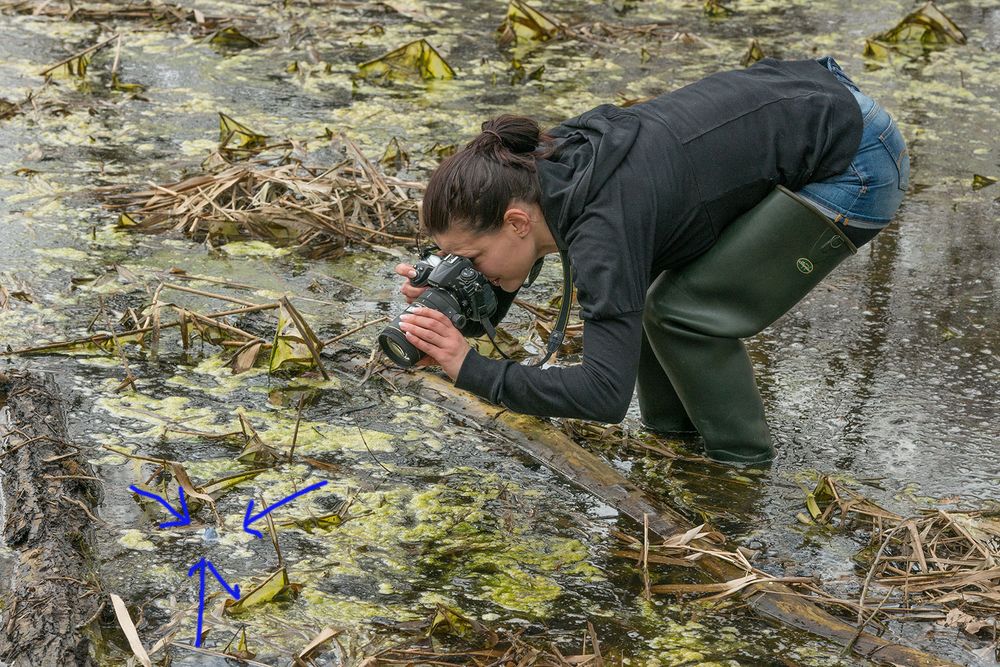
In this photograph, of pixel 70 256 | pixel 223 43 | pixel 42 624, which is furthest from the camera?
pixel 223 43

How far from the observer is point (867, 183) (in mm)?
2455

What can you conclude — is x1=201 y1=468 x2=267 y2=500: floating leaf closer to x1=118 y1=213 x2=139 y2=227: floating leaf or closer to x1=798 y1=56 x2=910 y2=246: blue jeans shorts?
x1=798 y1=56 x2=910 y2=246: blue jeans shorts

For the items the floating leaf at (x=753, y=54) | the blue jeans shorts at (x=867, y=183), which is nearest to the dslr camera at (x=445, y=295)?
the blue jeans shorts at (x=867, y=183)

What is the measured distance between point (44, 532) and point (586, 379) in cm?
112

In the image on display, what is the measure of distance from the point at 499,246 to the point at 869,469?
114 cm

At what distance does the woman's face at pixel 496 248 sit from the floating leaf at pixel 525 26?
4123 millimetres

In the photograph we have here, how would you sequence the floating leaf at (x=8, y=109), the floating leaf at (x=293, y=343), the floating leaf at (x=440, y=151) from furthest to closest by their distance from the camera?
the floating leaf at (x=8, y=109) < the floating leaf at (x=440, y=151) < the floating leaf at (x=293, y=343)

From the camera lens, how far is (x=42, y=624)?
1945 mm

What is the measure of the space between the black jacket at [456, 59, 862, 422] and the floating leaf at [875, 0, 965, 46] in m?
4.05

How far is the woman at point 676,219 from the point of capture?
222 cm

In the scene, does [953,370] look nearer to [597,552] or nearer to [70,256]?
[597,552]

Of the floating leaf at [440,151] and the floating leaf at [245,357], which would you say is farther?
the floating leaf at [440,151]

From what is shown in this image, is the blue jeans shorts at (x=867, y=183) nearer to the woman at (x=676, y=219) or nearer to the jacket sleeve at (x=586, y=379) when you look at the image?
the woman at (x=676, y=219)

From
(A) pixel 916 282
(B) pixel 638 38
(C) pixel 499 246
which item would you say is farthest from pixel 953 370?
(B) pixel 638 38
